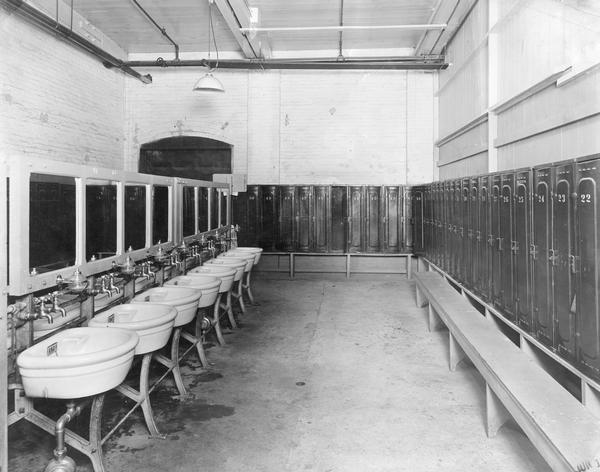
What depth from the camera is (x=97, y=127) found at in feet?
24.9

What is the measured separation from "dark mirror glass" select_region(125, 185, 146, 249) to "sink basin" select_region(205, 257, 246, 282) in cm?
130

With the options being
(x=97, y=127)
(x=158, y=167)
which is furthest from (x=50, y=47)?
(x=158, y=167)

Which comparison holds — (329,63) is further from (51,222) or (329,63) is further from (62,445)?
(62,445)

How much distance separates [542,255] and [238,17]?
4952 millimetres

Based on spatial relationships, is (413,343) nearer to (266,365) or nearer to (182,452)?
(266,365)

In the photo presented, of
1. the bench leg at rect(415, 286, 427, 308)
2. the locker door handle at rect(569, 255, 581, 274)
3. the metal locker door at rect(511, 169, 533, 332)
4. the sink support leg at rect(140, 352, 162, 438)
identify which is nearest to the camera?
the locker door handle at rect(569, 255, 581, 274)

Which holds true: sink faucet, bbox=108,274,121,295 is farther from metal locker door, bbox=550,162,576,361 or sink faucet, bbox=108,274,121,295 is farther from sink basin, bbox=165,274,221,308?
metal locker door, bbox=550,162,576,361

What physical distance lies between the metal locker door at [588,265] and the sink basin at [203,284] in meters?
2.43

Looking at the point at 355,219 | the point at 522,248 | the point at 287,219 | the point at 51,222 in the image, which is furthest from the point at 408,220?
the point at 51,222

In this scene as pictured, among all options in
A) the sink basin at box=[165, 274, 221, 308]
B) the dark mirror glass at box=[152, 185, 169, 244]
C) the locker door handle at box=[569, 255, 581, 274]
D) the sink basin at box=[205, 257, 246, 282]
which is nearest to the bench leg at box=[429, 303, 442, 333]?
the sink basin at box=[205, 257, 246, 282]

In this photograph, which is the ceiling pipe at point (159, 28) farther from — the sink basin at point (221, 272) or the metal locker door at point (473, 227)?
the metal locker door at point (473, 227)

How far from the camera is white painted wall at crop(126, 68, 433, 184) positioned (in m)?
8.30

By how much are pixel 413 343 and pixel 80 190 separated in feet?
10.9

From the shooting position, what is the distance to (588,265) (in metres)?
2.40
